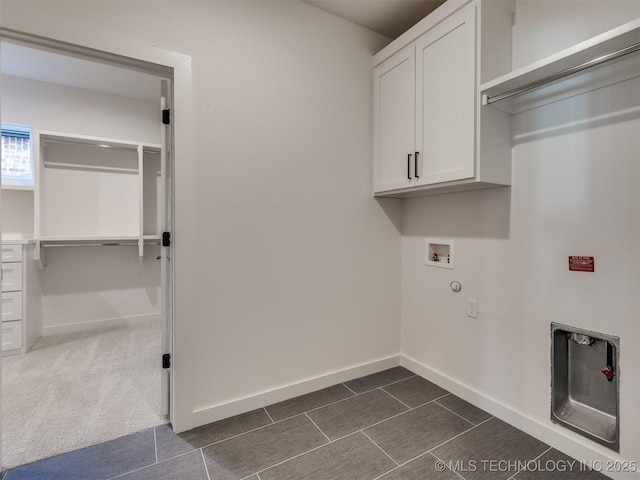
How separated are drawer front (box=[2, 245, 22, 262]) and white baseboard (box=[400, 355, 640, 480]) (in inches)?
148

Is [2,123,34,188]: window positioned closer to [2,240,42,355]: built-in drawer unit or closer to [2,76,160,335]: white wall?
[2,76,160,335]: white wall

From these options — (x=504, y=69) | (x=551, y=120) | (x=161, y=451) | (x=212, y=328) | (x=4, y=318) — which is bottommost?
(x=161, y=451)

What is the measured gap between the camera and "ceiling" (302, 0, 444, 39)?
2.13 m

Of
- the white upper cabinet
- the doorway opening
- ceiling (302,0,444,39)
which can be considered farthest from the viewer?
ceiling (302,0,444,39)

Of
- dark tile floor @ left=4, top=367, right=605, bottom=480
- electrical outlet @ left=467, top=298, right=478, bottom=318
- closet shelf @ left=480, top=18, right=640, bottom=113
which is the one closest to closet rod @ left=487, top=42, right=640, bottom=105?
closet shelf @ left=480, top=18, right=640, bottom=113

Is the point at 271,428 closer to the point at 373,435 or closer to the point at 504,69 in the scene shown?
the point at 373,435

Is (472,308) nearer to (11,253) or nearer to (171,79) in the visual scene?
(171,79)

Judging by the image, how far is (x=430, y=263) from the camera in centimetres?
236

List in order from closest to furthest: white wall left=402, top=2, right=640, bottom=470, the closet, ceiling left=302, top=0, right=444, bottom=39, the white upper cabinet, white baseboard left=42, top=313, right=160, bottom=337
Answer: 1. white wall left=402, top=2, right=640, bottom=470
2. the white upper cabinet
3. ceiling left=302, top=0, right=444, bottom=39
4. the closet
5. white baseboard left=42, top=313, right=160, bottom=337

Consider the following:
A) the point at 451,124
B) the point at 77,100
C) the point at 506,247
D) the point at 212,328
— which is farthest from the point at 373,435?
the point at 77,100

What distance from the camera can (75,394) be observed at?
7.18 feet

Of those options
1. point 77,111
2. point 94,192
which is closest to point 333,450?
point 94,192

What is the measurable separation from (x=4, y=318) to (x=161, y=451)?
7.73 ft

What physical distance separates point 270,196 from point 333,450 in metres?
1.49
